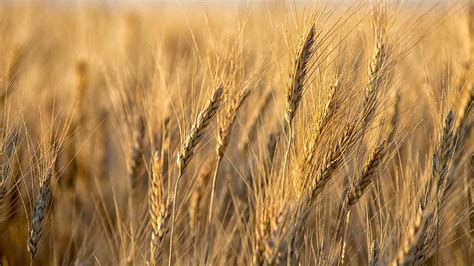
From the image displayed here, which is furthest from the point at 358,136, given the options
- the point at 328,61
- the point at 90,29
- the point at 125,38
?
the point at 90,29

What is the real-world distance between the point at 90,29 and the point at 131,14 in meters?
0.33

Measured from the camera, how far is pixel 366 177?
1.48m

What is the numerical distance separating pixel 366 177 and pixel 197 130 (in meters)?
0.42

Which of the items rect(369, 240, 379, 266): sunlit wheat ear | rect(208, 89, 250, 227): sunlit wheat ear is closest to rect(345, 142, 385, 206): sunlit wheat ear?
rect(369, 240, 379, 266): sunlit wheat ear

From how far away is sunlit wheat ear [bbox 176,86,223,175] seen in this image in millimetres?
1539

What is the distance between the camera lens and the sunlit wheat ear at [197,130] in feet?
5.05

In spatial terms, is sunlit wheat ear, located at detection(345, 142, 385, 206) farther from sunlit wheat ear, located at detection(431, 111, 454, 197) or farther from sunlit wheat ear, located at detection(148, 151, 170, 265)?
sunlit wheat ear, located at detection(148, 151, 170, 265)

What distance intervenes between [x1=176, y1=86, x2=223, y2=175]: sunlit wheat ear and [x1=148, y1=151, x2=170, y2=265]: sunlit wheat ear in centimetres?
7

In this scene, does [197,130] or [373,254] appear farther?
[197,130]

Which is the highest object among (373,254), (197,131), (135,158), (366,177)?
Result: (197,131)

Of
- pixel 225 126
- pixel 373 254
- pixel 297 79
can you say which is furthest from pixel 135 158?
pixel 373 254

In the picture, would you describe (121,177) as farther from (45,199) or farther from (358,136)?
(358,136)

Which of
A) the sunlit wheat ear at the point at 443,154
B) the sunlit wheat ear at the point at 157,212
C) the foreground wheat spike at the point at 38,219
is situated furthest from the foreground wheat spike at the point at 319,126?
the foreground wheat spike at the point at 38,219

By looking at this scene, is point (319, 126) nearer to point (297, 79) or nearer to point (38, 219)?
point (297, 79)
